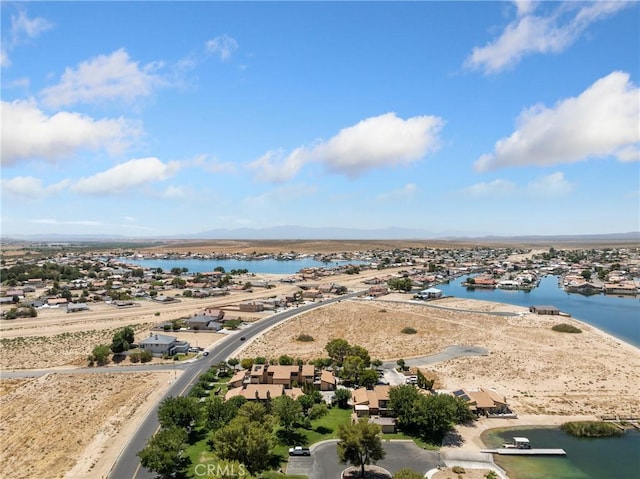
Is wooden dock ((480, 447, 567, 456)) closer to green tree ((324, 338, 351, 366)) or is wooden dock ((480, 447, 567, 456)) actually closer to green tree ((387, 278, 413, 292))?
green tree ((324, 338, 351, 366))

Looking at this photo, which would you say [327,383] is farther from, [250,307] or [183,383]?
[250,307]

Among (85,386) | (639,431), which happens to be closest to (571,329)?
(639,431)

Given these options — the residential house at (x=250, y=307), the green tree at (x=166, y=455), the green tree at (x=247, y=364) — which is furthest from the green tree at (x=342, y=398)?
the residential house at (x=250, y=307)

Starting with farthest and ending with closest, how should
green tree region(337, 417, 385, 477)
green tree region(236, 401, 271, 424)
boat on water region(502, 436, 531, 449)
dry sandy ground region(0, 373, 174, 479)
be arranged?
1. boat on water region(502, 436, 531, 449)
2. green tree region(236, 401, 271, 424)
3. dry sandy ground region(0, 373, 174, 479)
4. green tree region(337, 417, 385, 477)

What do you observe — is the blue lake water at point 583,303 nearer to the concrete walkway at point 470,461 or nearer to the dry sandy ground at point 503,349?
the dry sandy ground at point 503,349

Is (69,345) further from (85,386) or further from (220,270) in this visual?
(220,270)

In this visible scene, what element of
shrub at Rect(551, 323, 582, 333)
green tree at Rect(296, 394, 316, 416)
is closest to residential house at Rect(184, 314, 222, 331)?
green tree at Rect(296, 394, 316, 416)

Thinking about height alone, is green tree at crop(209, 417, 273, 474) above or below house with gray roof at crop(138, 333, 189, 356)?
above

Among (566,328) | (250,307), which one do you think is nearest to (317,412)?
(250,307)
